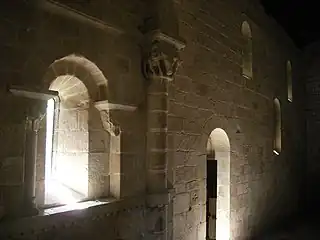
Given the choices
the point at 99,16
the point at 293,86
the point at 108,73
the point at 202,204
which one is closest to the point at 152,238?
the point at 202,204

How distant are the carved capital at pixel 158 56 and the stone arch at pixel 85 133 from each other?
612 millimetres

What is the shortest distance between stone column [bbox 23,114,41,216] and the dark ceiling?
6.21m

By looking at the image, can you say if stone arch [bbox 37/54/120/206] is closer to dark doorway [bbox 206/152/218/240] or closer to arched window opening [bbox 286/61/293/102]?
dark doorway [bbox 206/152/218/240]

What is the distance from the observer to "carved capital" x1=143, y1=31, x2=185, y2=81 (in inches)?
139

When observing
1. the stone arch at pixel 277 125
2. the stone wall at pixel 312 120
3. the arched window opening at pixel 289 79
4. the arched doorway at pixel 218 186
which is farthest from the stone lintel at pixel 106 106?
the stone wall at pixel 312 120

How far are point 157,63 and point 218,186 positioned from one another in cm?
272

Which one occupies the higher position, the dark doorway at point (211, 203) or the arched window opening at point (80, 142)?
the arched window opening at point (80, 142)

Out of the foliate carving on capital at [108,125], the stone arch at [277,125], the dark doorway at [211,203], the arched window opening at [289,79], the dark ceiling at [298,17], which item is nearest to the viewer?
the foliate carving on capital at [108,125]

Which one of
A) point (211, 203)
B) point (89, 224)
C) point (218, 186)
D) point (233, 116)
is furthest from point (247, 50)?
point (89, 224)

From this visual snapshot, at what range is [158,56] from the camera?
352 cm

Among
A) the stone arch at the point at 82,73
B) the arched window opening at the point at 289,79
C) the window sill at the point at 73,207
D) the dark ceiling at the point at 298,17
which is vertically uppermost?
the dark ceiling at the point at 298,17

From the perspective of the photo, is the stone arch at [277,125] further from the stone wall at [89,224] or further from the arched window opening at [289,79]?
the stone wall at [89,224]

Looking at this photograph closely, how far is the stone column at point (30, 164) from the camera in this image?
2447 mm

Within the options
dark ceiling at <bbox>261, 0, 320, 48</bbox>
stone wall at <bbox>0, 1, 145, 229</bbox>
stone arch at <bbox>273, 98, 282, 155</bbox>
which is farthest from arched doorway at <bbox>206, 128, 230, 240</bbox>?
dark ceiling at <bbox>261, 0, 320, 48</bbox>
